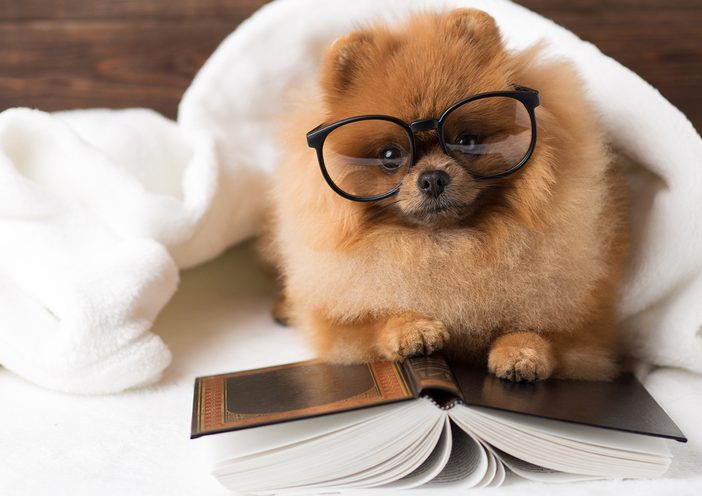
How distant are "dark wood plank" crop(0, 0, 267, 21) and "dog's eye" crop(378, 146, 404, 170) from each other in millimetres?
1269

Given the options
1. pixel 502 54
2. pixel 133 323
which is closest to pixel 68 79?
pixel 133 323

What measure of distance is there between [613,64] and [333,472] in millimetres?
1084

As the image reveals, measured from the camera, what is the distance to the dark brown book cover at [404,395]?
1102 millimetres

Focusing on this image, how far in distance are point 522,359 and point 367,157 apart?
0.45m

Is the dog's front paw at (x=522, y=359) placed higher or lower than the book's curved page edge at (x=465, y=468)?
higher

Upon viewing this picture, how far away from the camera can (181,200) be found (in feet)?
6.03

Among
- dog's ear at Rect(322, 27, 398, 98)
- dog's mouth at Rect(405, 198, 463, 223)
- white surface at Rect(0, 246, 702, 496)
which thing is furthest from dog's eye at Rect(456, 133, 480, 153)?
white surface at Rect(0, 246, 702, 496)

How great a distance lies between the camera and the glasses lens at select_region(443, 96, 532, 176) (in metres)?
1.25

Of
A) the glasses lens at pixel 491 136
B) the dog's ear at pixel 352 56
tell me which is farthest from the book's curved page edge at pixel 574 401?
the dog's ear at pixel 352 56

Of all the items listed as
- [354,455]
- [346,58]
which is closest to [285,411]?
[354,455]

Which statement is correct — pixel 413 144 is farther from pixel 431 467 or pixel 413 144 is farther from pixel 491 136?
pixel 431 467

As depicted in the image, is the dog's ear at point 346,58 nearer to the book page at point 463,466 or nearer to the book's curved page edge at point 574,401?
the book's curved page edge at point 574,401

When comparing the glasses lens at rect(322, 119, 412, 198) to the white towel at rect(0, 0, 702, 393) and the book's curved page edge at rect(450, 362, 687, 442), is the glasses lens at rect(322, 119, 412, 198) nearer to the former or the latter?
the book's curved page edge at rect(450, 362, 687, 442)

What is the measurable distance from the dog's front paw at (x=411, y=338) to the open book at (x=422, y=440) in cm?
9
